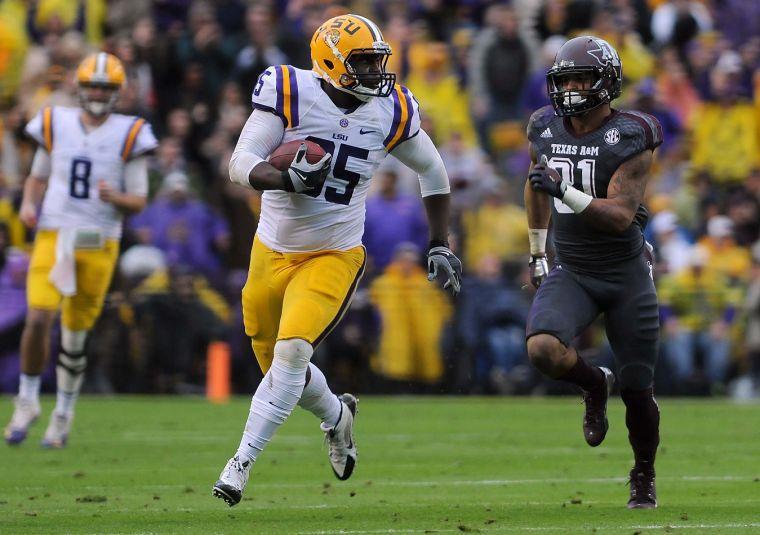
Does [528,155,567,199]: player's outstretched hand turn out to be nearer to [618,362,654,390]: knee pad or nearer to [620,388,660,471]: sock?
[618,362,654,390]: knee pad

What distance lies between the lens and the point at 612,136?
667 cm

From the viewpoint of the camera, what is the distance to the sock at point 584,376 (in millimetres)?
6789

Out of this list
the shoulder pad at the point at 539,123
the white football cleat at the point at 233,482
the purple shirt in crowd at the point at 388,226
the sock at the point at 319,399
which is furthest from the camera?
the purple shirt in crowd at the point at 388,226

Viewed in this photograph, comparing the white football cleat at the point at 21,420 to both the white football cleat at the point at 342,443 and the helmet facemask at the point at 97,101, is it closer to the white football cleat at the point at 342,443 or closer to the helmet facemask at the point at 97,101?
the helmet facemask at the point at 97,101

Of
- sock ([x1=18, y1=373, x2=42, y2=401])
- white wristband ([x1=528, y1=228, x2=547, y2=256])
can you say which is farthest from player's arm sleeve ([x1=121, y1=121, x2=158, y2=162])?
white wristband ([x1=528, y1=228, x2=547, y2=256])

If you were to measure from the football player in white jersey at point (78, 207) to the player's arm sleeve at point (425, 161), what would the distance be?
2.71 meters

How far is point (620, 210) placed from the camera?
6.51 m

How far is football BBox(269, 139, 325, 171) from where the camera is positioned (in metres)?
6.44

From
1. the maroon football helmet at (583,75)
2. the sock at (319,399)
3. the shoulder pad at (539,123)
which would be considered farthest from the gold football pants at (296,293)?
the maroon football helmet at (583,75)

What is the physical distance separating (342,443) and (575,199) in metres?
1.71

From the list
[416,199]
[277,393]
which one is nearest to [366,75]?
[277,393]

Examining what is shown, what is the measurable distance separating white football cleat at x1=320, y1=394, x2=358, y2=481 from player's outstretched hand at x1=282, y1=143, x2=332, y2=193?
1364 mm

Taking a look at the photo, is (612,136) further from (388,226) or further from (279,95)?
(388,226)

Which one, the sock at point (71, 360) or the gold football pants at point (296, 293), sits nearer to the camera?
the gold football pants at point (296, 293)
